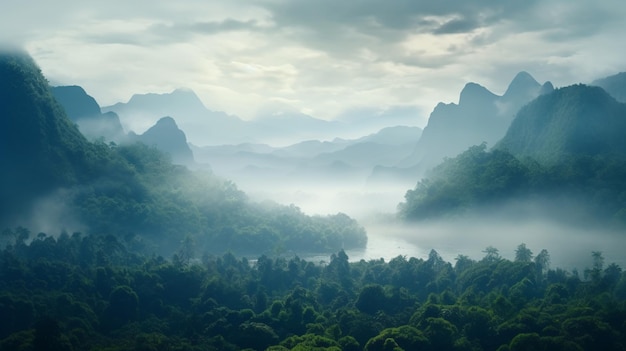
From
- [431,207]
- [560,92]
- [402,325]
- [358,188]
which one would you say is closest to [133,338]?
[402,325]

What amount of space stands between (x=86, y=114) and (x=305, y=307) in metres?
60.2

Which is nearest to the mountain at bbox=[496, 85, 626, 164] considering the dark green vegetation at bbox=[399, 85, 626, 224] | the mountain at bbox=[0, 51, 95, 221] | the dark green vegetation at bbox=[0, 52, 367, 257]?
the dark green vegetation at bbox=[399, 85, 626, 224]

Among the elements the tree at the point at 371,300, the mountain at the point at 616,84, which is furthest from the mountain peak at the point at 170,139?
the tree at the point at 371,300

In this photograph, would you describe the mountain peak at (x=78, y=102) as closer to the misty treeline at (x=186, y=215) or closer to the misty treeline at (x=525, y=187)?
the misty treeline at (x=186, y=215)

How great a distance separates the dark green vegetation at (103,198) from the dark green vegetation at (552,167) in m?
10.2

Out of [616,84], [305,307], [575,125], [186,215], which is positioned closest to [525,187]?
[575,125]

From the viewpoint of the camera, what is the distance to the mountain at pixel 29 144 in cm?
4169

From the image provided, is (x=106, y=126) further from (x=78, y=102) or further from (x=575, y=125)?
(x=575, y=125)

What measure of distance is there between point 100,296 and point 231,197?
28689 mm

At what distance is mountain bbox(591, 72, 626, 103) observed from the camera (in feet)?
238

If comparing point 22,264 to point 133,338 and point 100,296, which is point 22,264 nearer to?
point 100,296

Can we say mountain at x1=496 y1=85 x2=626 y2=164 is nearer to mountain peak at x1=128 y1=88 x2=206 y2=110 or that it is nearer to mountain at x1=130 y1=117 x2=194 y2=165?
mountain at x1=130 y1=117 x2=194 y2=165

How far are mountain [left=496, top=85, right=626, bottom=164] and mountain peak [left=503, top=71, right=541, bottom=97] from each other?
102 feet

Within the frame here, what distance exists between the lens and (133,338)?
18.2 meters
